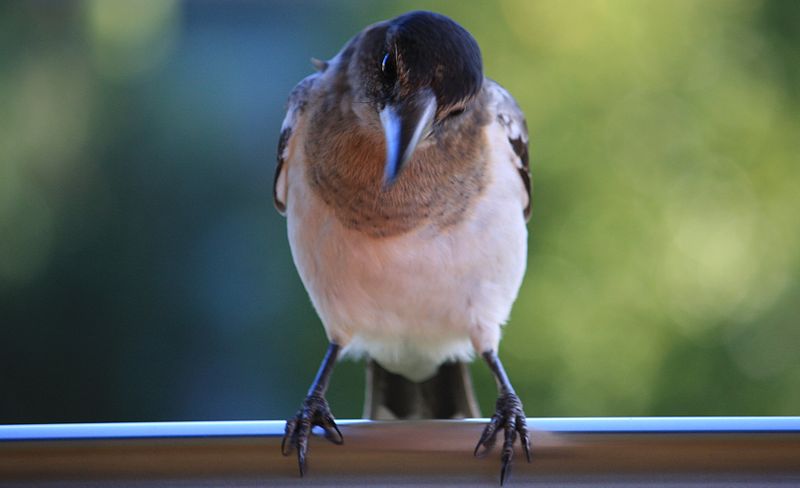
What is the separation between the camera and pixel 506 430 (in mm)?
903

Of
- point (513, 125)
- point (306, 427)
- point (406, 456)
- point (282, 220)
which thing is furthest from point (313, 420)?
point (282, 220)

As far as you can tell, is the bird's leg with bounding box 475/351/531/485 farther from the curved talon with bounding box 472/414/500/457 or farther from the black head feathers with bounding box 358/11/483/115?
the black head feathers with bounding box 358/11/483/115

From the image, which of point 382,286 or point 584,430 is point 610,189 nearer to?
point 382,286

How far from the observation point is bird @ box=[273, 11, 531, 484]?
947 millimetres

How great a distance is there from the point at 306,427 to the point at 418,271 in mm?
227

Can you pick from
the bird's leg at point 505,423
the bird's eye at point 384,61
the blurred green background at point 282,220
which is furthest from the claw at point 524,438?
the blurred green background at point 282,220

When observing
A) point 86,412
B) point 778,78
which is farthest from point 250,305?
point 778,78

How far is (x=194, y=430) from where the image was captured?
0.72 metres

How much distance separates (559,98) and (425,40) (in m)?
1.52

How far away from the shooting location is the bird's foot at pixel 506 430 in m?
0.73

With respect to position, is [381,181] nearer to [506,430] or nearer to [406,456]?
[506,430]

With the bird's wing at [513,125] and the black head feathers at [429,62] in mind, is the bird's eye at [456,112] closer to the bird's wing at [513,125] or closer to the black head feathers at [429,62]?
the black head feathers at [429,62]

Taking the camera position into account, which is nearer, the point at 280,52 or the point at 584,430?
the point at 584,430

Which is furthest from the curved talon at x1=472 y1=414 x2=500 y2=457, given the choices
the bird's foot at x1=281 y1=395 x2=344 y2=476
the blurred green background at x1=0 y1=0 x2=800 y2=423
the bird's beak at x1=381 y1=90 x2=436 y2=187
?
the blurred green background at x1=0 y1=0 x2=800 y2=423
